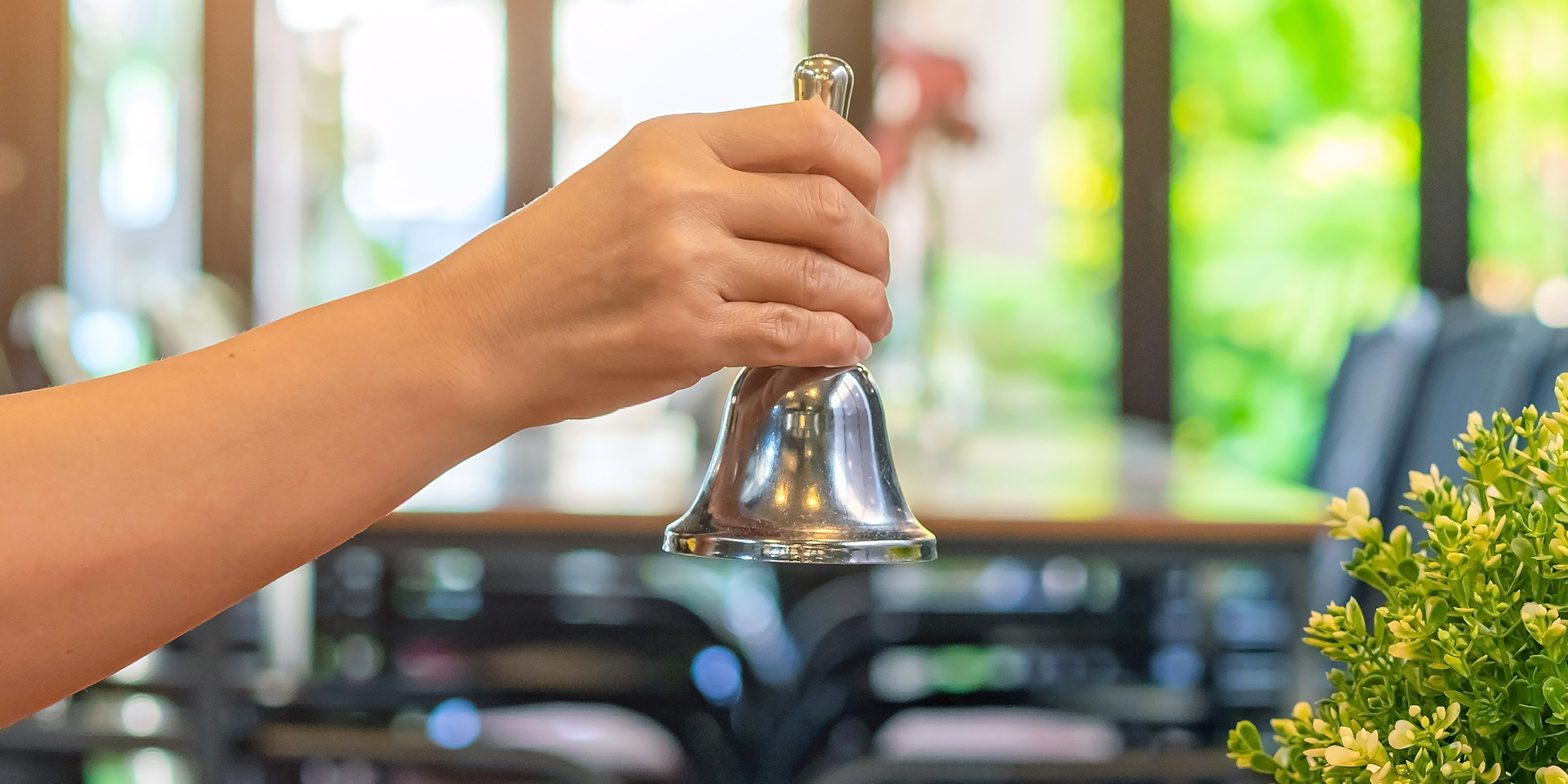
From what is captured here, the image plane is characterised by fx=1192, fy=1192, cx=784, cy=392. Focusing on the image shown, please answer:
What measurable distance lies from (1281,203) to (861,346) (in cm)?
448

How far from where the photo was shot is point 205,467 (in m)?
0.57

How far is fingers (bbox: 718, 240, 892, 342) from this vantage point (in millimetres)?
550

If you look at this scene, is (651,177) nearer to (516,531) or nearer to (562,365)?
(562,365)

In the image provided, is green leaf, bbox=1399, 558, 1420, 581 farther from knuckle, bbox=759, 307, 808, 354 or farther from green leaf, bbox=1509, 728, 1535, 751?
knuckle, bbox=759, 307, 808, 354

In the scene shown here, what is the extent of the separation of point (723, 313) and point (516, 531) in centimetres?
101

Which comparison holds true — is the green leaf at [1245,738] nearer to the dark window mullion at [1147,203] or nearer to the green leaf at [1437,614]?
the green leaf at [1437,614]

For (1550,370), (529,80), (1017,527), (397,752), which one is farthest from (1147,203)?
(397,752)

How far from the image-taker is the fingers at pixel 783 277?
550mm

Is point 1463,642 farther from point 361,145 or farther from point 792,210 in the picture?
point 361,145

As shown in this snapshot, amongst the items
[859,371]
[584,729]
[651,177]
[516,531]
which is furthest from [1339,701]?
[584,729]

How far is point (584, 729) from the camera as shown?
1.65 m

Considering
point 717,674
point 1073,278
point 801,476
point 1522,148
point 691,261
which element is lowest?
point 717,674

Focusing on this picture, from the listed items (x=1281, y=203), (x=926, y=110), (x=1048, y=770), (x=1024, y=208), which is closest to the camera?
(x=1048, y=770)

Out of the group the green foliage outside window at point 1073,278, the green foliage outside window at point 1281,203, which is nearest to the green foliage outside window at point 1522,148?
the green foliage outside window at point 1281,203
